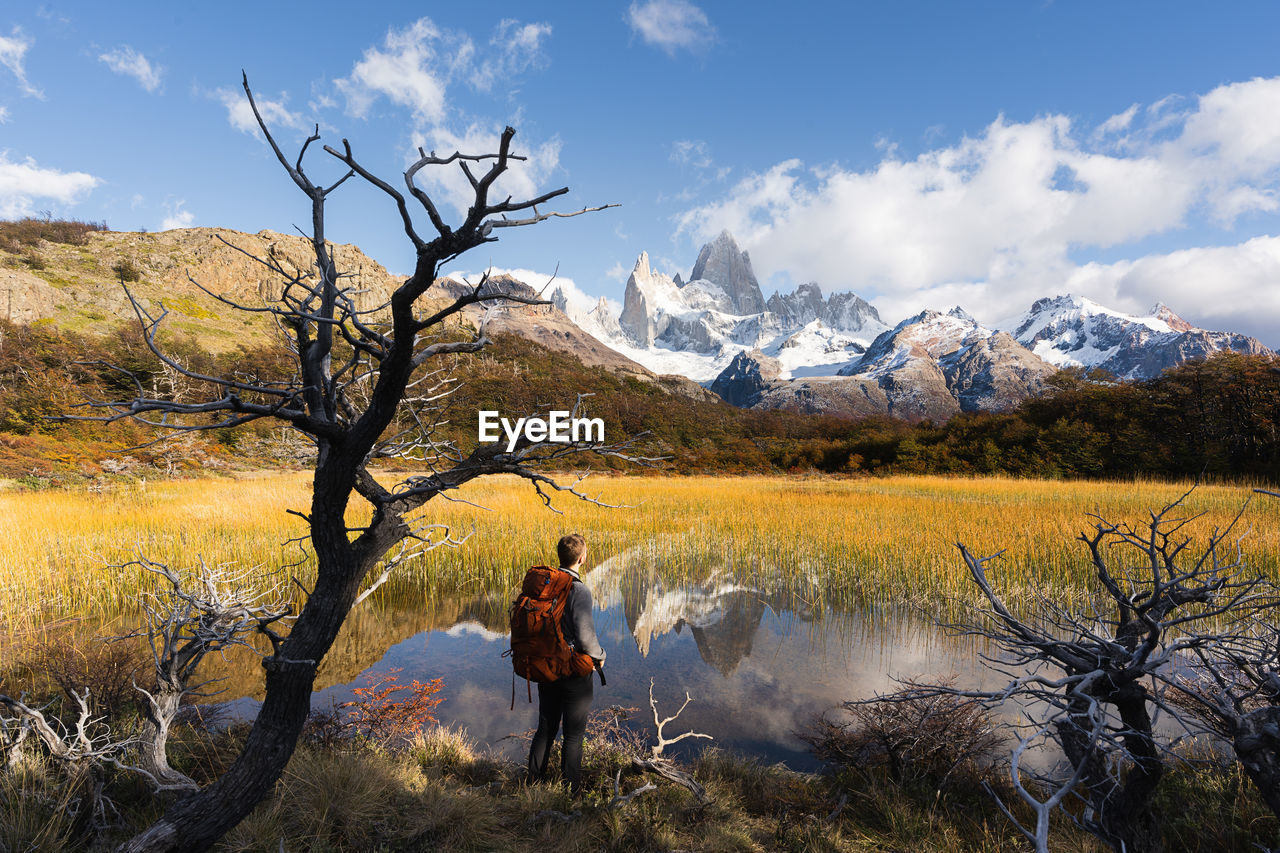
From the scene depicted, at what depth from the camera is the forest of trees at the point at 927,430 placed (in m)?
23.7

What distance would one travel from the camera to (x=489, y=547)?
1134 cm

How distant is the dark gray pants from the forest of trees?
468 inches

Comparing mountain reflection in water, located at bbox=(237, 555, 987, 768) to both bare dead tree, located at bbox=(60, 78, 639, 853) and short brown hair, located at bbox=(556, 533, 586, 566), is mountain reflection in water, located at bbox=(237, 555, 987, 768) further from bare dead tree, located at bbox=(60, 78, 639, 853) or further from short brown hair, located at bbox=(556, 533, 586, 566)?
bare dead tree, located at bbox=(60, 78, 639, 853)

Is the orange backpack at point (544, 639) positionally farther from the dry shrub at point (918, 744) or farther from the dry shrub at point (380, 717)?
the dry shrub at point (918, 744)

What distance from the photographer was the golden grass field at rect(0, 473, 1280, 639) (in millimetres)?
8531

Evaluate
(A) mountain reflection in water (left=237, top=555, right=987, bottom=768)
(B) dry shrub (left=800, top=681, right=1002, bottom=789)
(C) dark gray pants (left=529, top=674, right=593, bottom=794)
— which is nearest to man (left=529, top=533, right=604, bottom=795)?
(C) dark gray pants (left=529, top=674, right=593, bottom=794)

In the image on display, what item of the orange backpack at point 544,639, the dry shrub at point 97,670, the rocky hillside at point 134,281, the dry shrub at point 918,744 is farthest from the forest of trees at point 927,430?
the dry shrub at point 918,744

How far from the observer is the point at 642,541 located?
13.6m

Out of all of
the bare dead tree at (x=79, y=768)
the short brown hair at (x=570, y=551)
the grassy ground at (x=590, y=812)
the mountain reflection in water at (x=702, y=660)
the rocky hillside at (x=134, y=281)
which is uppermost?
the rocky hillside at (x=134, y=281)

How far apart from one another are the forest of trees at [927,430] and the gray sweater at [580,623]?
38.9ft

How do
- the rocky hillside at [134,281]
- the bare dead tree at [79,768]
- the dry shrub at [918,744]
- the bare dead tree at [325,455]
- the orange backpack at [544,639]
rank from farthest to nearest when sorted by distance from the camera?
1. the rocky hillside at [134,281]
2. the dry shrub at [918,744]
3. the orange backpack at [544,639]
4. the bare dead tree at [79,768]
5. the bare dead tree at [325,455]

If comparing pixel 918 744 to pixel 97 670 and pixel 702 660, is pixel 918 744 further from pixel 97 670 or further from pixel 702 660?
pixel 97 670

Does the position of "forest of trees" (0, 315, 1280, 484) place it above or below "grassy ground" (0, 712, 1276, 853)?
above

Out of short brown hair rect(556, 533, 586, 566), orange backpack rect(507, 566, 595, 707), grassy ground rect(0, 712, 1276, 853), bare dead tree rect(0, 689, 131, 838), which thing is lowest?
grassy ground rect(0, 712, 1276, 853)
